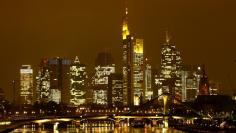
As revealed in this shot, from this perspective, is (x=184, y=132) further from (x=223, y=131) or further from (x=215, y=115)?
(x=215, y=115)

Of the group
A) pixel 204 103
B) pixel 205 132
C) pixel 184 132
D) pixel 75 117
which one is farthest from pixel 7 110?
pixel 205 132

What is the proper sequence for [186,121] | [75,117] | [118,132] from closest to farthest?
[118,132]
[75,117]
[186,121]

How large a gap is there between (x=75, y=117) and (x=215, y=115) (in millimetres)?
32683

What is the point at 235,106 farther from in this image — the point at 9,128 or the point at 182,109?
the point at 9,128

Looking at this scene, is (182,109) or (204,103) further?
(182,109)

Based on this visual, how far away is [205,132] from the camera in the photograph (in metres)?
110

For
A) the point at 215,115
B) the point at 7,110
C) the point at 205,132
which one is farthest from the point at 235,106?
the point at 7,110

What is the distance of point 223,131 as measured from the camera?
10800 cm

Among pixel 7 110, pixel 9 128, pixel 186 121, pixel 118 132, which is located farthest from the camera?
pixel 7 110

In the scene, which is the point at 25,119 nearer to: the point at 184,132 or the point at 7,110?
the point at 184,132

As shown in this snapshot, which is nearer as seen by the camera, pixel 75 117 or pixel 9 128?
pixel 9 128

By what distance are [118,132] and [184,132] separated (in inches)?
573

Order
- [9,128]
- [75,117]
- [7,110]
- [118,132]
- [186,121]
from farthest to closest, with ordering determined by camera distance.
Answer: [7,110] < [186,121] < [75,117] < [118,132] < [9,128]

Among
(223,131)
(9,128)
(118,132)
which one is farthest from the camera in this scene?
(118,132)
